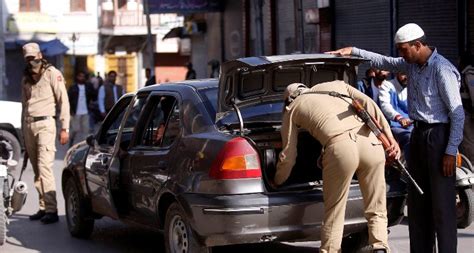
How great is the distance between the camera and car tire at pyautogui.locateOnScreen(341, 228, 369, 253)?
8211 mm

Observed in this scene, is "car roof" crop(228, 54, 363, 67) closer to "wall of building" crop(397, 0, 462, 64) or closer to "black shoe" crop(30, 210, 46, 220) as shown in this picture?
"black shoe" crop(30, 210, 46, 220)

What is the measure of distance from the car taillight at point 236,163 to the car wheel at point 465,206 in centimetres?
311

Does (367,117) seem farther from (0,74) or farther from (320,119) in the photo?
(0,74)

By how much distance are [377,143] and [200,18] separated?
84.0ft

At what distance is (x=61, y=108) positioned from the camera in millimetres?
10992

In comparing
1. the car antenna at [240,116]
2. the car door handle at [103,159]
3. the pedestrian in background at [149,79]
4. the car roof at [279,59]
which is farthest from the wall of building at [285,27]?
the car antenna at [240,116]

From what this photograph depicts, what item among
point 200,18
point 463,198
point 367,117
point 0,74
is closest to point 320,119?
point 367,117

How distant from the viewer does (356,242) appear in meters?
8.33

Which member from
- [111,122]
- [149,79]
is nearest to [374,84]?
[111,122]

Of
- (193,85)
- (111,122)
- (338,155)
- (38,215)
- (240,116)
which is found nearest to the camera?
(338,155)

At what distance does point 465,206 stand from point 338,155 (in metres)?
3.14

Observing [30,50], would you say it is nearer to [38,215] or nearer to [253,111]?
[38,215]

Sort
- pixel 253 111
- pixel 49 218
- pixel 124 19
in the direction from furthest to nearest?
pixel 124 19, pixel 49 218, pixel 253 111

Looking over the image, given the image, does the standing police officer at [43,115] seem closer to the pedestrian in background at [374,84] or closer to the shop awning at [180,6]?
the pedestrian in background at [374,84]
